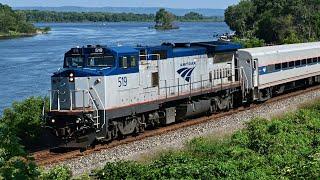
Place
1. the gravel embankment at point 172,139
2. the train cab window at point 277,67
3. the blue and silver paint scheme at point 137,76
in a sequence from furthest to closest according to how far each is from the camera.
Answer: the train cab window at point 277,67, the blue and silver paint scheme at point 137,76, the gravel embankment at point 172,139

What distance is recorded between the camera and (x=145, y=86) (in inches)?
868

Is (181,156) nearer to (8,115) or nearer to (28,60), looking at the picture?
(8,115)

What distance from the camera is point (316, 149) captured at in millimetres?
16906

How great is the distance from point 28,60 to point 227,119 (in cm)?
4919

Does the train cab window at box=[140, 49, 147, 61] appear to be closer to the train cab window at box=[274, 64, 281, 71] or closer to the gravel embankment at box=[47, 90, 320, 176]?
the gravel embankment at box=[47, 90, 320, 176]

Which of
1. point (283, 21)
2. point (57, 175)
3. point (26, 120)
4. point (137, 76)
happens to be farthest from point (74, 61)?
point (283, 21)

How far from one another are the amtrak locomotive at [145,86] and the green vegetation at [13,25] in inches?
5500

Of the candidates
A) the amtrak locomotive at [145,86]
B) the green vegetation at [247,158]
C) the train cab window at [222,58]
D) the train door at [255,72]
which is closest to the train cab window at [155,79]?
the amtrak locomotive at [145,86]

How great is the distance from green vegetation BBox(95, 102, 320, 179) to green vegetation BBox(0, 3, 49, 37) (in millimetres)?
148685

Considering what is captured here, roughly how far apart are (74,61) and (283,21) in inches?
3200

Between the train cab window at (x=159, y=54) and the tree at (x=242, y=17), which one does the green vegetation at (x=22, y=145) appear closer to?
the train cab window at (x=159, y=54)

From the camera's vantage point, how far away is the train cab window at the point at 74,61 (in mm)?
20703

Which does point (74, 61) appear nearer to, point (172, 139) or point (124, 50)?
point (124, 50)

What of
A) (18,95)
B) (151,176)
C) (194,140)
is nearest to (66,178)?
(151,176)
